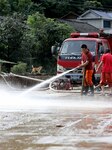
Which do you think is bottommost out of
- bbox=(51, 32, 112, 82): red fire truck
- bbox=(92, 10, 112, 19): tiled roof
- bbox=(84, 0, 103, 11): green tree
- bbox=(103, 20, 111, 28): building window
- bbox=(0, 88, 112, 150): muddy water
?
bbox=(0, 88, 112, 150): muddy water

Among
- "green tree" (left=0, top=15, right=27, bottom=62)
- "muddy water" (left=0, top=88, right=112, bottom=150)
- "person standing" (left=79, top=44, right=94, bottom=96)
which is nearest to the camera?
"muddy water" (left=0, top=88, right=112, bottom=150)

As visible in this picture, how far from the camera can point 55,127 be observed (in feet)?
31.1

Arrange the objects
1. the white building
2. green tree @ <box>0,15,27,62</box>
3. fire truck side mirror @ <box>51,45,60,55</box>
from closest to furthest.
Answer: fire truck side mirror @ <box>51,45,60,55</box>, green tree @ <box>0,15,27,62</box>, the white building

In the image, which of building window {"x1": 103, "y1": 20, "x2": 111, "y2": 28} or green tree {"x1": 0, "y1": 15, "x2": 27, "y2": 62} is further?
building window {"x1": 103, "y1": 20, "x2": 111, "y2": 28}

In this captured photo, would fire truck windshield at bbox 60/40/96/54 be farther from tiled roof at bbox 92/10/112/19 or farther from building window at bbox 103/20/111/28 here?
building window at bbox 103/20/111/28

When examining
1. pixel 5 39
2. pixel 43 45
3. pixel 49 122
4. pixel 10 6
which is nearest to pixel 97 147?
pixel 49 122

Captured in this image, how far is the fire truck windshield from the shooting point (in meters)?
24.0

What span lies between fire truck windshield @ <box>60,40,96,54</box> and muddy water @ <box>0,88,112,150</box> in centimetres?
986

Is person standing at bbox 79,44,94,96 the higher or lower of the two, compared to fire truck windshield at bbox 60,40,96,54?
lower

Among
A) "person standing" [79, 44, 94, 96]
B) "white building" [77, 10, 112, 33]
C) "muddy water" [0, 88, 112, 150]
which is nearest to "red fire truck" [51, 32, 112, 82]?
"person standing" [79, 44, 94, 96]

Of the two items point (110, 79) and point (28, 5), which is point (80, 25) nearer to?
point (28, 5)

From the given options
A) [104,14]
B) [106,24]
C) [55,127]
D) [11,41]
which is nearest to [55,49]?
[11,41]

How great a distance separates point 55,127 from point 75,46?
14819mm

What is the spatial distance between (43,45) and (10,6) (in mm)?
24303
